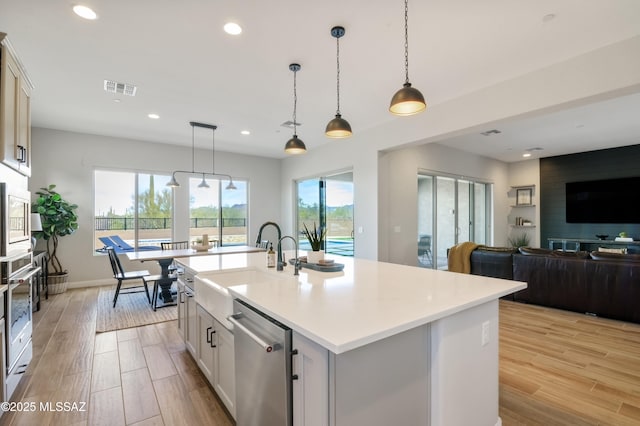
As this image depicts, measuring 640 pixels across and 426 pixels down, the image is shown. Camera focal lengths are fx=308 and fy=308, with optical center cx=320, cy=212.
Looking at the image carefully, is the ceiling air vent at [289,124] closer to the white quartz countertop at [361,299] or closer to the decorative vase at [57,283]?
the white quartz countertop at [361,299]

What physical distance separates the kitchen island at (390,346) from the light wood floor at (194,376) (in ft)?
2.62

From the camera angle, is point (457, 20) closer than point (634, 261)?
Yes

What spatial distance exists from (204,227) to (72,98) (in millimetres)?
3695

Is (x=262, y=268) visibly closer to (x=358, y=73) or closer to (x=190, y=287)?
(x=190, y=287)

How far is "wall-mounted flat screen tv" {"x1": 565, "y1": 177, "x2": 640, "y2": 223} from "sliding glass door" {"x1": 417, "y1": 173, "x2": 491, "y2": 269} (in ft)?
6.50

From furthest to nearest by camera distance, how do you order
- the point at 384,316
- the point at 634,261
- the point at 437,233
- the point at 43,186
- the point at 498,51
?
the point at 437,233 → the point at 43,186 → the point at 634,261 → the point at 498,51 → the point at 384,316

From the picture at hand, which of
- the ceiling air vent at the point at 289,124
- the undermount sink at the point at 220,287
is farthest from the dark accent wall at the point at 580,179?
the undermount sink at the point at 220,287

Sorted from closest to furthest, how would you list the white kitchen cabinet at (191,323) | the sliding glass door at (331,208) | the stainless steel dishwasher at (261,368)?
the stainless steel dishwasher at (261,368) → the white kitchen cabinet at (191,323) → the sliding glass door at (331,208)

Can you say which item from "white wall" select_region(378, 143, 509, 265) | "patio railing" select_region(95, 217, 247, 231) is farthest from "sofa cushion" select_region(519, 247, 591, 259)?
"patio railing" select_region(95, 217, 247, 231)

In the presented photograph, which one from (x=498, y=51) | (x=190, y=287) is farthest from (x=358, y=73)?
(x=190, y=287)

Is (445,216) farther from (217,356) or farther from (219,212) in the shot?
(217,356)

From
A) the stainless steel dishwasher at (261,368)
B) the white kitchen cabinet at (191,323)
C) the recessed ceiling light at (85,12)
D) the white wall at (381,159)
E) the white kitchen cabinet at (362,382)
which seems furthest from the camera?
the white wall at (381,159)

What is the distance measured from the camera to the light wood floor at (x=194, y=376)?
2119 mm

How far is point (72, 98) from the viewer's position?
4.21 meters
